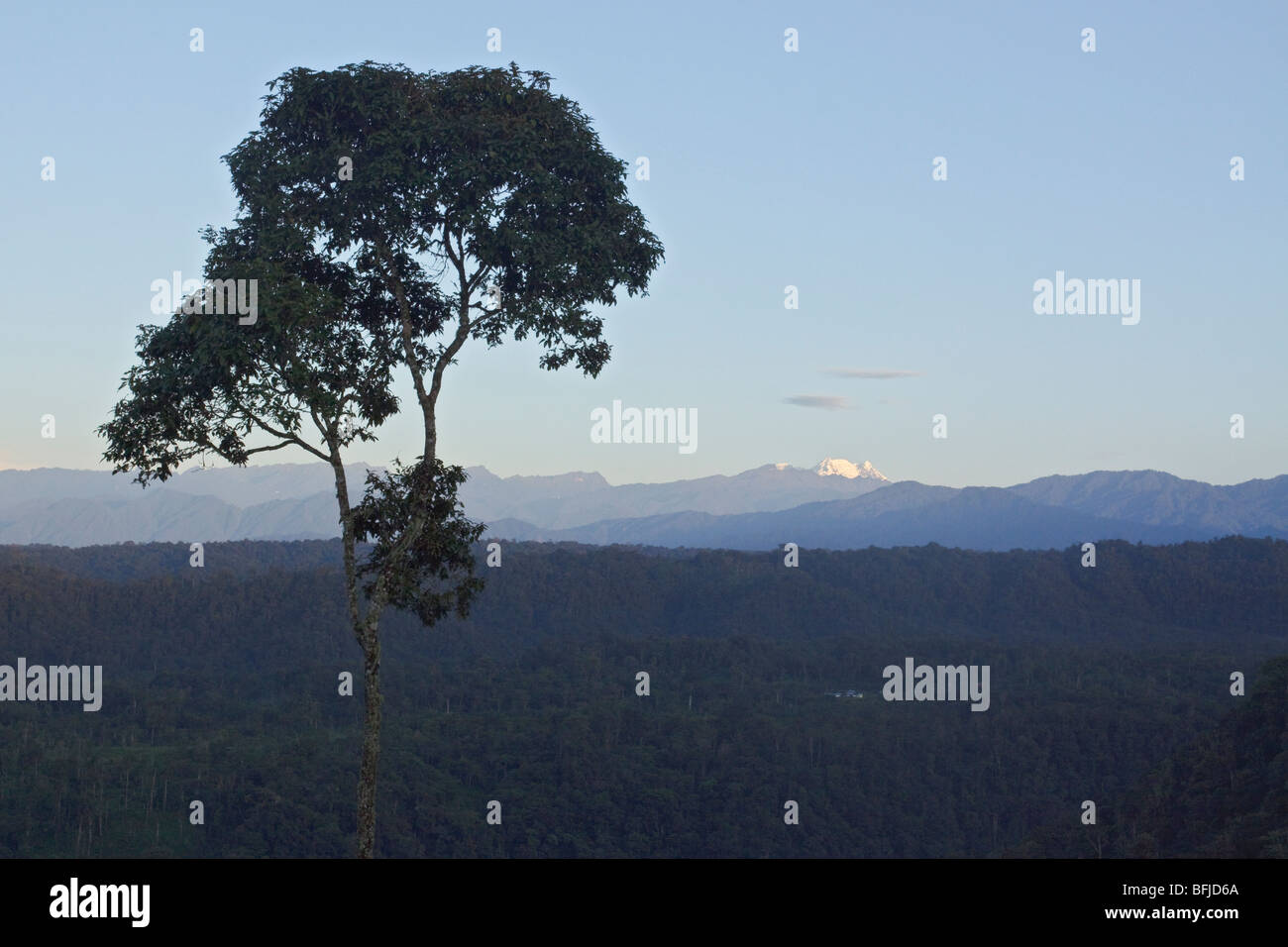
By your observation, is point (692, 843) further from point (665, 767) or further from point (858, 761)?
point (858, 761)

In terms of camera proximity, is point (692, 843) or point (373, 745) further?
point (692, 843)

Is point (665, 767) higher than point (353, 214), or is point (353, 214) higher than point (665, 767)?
point (353, 214)
